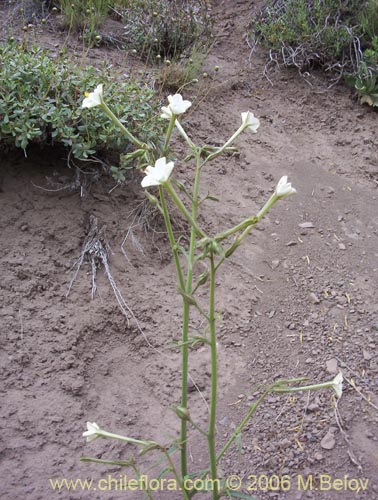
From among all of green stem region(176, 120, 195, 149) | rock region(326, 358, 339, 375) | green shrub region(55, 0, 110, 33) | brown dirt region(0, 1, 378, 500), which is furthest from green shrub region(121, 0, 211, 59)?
→ green stem region(176, 120, 195, 149)

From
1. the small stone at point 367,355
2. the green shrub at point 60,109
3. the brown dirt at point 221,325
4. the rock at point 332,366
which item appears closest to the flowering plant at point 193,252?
the brown dirt at point 221,325

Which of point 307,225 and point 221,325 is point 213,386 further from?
point 307,225

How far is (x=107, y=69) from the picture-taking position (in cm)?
397

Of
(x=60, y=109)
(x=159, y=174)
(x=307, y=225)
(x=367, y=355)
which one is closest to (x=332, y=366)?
(x=367, y=355)

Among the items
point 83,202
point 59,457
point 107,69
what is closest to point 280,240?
point 83,202

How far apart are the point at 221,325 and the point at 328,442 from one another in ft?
2.84

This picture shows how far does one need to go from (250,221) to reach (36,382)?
1.64 m

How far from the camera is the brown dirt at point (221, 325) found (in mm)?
2570

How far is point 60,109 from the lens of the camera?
3.46 m

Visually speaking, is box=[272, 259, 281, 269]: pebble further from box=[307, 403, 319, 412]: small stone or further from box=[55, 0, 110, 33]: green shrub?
box=[55, 0, 110, 33]: green shrub

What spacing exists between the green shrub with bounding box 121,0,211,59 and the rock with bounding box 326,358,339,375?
2.95 m

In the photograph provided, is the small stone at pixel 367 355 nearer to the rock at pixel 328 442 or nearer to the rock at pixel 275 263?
the rock at pixel 328 442

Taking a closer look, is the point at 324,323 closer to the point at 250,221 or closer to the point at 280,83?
the point at 250,221

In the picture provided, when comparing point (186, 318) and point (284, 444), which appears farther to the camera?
point (284, 444)
